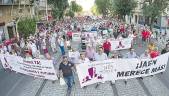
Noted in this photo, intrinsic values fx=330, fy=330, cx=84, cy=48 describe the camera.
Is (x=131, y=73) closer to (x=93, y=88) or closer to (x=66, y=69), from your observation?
(x=93, y=88)

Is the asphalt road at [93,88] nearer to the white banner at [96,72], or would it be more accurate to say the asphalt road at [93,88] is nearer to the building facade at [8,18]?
the white banner at [96,72]

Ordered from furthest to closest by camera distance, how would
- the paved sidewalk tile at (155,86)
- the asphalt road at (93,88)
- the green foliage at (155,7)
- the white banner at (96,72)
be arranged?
1. the green foliage at (155,7)
2. the white banner at (96,72)
3. the asphalt road at (93,88)
4. the paved sidewalk tile at (155,86)

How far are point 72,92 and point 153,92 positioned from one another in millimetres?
3463

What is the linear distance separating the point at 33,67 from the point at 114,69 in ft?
14.4

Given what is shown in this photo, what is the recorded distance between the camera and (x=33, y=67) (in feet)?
54.9

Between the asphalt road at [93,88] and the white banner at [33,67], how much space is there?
1.33ft

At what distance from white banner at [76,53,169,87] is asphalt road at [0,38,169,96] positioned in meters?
0.41

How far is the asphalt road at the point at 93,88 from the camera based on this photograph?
46.0 feet

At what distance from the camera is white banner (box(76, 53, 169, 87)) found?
46.8ft

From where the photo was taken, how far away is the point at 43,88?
15328 mm

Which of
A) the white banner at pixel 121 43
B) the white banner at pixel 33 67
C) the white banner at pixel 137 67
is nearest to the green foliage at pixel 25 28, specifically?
the white banner at pixel 121 43

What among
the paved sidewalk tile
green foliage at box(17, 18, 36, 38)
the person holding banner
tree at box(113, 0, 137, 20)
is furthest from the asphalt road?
tree at box(113, 0, 137, 20)

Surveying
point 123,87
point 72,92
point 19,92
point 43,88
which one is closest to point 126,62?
point 123,87

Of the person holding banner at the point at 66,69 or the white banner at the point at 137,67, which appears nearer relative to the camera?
the person holding banner at the point at 66,69
